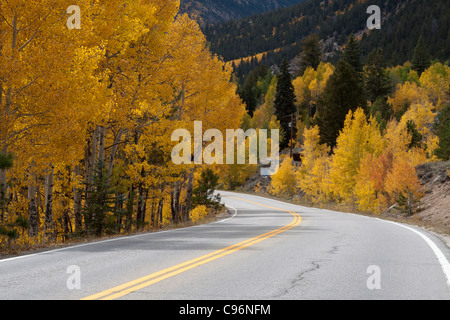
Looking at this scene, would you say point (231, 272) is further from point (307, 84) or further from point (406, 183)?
point (307, 84)

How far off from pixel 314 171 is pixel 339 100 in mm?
15822

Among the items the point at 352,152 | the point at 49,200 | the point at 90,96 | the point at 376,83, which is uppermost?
the point at 376,83

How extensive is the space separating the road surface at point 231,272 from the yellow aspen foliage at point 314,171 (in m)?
34.3

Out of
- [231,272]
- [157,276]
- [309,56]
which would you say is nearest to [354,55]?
[309,56]

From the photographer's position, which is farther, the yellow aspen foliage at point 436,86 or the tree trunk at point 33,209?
the yellow aspen foliage at point 436,86

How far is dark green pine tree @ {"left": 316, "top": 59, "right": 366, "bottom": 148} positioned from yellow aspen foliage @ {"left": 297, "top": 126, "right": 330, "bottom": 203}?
115 inches

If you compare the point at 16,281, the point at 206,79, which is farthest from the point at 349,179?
the point at 16,281

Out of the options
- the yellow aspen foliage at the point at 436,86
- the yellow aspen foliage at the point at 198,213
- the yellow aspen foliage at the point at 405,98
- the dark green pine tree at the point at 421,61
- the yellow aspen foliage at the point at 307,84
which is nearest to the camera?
the yellow aspen foliage at the point at 198,213

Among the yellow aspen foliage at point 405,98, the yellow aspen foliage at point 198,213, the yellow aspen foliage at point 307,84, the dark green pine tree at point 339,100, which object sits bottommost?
the yellow aspen foliage at point 198,213

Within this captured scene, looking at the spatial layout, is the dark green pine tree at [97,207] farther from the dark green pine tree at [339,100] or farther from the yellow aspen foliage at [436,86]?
the yellow aspen foliage at [436,86]

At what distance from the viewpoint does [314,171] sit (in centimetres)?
4697

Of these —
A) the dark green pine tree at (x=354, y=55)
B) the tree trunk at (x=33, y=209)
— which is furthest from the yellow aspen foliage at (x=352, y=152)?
the dark green pine tree at (x=354, y=55)

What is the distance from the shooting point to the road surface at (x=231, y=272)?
5422mm
